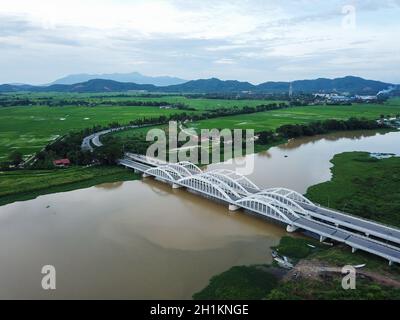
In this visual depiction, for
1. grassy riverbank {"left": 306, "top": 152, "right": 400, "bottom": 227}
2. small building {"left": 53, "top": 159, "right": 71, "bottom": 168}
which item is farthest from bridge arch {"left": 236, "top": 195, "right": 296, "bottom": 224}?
small building {"left": 53, "top": 159, "right": 71, "bottom": 168}

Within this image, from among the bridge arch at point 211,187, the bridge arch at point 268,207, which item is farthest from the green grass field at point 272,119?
the bridge arch at point 268,207

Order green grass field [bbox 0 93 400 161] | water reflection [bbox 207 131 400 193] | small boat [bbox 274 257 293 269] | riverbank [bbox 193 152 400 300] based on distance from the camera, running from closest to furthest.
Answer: riverbank [bbox 193 152 400 300] < small boat [bbox 274 257 293 269] < water reflection [bbox 207 131 400 193] < green grass field [bbox 0 93 400 161]

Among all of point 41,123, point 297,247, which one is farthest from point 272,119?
point 297,247

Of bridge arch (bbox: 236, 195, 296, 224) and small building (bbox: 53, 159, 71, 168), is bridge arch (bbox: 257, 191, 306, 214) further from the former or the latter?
small building (bbox: 53, 159, 71, 168)

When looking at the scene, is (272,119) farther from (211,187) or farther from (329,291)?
(329,291)

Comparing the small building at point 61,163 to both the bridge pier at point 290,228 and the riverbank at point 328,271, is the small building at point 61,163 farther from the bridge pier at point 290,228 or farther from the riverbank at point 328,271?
the bridge pier at point 290,228
